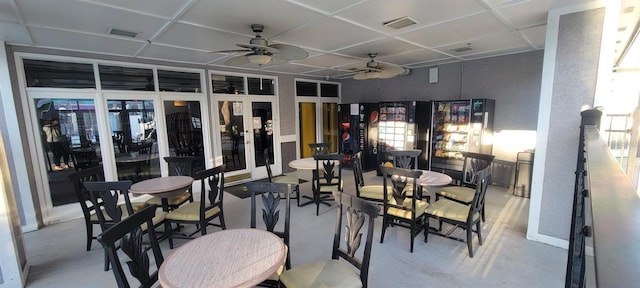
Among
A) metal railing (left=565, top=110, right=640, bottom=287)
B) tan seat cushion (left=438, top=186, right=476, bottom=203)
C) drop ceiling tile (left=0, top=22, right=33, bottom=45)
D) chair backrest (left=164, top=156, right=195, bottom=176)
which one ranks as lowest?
tan seat cushion (left=438, top=186, right=476, bottom=203)

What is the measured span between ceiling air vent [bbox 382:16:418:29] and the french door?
3727 millimetres

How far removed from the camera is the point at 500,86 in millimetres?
5055

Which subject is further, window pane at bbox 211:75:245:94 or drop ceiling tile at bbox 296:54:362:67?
window pane at bbox 211:75:245:94

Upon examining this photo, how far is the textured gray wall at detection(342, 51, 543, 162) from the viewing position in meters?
4.75

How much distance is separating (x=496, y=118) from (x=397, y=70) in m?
2.49

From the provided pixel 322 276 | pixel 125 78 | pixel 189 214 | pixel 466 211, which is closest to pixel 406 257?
pixel 466 211

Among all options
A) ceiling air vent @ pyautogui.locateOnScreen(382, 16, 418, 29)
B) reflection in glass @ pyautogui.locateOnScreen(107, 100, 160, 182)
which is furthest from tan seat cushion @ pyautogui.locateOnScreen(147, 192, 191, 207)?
ceiling air vent @ pyautogui.locateOnScreen(382, 16, 418, 29)

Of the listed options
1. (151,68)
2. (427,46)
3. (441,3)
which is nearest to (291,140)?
(151,68)

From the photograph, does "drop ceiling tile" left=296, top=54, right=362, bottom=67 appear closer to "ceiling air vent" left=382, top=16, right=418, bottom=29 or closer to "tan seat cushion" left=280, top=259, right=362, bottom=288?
"ceiling air vent" left=382, top=16, right=418, bottom=29

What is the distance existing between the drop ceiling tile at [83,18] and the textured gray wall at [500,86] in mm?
5130

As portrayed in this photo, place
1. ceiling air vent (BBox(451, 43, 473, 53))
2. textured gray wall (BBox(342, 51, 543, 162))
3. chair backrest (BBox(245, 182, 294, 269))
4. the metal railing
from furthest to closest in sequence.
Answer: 1. textured gray wall (BBox(342, 51, 543, 162))
2. ceiling air vent (BBox(451, 43, 473, 53))
3. chair backrest (BBox(245, 182, 294, 269))
4. the metal railing

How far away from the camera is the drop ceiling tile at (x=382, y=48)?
12.6 ft

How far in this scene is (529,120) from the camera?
190 inches

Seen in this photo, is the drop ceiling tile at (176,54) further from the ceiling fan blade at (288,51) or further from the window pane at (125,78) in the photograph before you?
the ceiling fan blade at (288,51)
